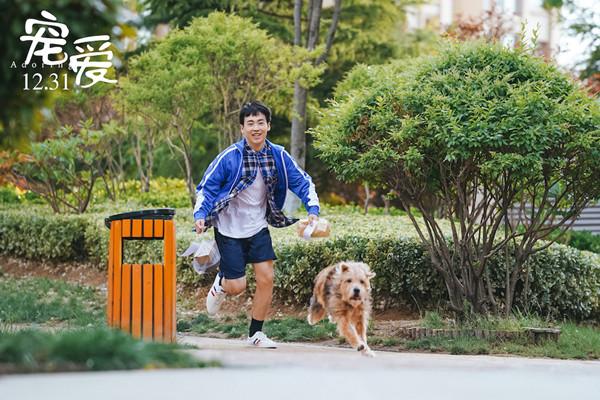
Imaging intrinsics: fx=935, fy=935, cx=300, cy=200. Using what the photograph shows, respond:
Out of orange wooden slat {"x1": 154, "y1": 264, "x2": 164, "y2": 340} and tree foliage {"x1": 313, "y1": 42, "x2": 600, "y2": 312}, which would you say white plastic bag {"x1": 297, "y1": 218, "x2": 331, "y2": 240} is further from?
tree foliage {"x1": 313, "y1": 42, "x2": 600, "y2": 312}

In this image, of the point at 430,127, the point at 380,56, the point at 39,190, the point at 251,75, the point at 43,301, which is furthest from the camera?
the point at 380,56

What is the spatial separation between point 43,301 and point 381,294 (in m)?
4.10

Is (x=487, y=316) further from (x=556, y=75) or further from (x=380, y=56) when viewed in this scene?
(x=380, y=56)

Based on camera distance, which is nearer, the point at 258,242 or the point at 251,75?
the point at 258,242

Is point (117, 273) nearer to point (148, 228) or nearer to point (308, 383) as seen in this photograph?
point (148, 228)

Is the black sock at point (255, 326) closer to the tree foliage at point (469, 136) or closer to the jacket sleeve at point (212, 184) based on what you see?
the jacket sleeve at point (212, 184)

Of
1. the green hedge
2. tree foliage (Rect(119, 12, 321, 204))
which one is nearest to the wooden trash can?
the green hedge

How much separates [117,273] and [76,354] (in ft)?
8.04

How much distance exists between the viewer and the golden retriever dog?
6887 millimetres

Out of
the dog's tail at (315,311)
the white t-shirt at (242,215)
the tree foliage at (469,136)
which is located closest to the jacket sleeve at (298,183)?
the white t-shirt at (242,215)

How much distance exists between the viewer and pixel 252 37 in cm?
1460

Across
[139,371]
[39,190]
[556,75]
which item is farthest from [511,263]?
[39,190]

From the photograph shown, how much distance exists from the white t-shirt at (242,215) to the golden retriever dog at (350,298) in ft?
2.32

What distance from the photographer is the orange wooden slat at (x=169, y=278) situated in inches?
277
